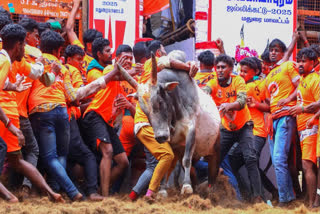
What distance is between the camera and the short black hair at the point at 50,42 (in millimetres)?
7730

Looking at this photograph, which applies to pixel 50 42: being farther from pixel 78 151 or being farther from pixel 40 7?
pixel 40 7

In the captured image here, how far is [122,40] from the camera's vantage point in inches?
422

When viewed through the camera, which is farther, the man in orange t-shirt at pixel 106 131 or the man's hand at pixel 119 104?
the man's hand at pixel 119 104

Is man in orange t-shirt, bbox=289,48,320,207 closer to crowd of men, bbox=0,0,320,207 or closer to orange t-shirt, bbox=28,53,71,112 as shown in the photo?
crowd of men, bbox=0,0,320,207

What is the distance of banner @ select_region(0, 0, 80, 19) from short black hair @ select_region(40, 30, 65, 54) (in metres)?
2.54

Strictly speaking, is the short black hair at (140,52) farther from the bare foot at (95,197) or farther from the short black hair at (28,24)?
the bare foot at (95,197)

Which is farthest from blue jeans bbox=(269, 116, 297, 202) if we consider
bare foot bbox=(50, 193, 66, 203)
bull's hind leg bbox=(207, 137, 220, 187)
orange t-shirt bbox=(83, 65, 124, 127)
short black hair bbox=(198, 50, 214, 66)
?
bare foot bbox=(50, 193, 66, 203)

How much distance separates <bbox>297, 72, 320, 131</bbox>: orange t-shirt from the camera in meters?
8.21

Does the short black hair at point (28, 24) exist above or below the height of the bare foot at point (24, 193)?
above

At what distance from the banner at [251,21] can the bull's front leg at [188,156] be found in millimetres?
4755

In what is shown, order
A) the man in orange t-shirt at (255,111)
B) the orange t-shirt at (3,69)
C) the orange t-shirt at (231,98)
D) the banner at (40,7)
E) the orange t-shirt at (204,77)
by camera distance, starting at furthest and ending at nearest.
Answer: the banner at (40,7)
the man in orange t-shirt at (255,111)
the orange t-shirt at (204,77)
the orange t-shirt at (231,98)
the orange t-shirt at (3,69)

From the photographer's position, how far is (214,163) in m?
7.81

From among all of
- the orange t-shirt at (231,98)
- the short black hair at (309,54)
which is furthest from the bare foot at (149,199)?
the short black hair at (309,54)

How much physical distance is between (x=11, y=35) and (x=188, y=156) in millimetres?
2461
